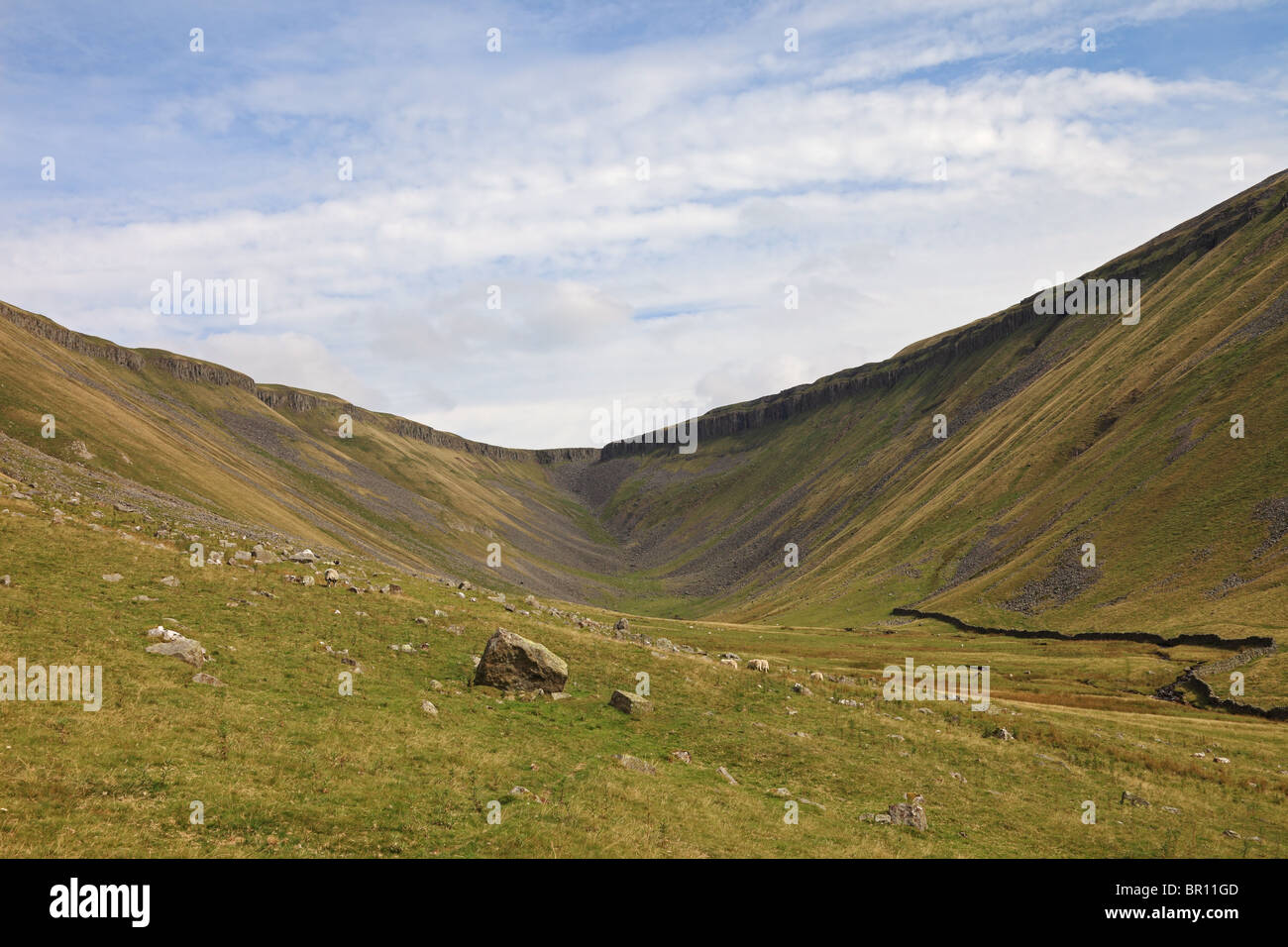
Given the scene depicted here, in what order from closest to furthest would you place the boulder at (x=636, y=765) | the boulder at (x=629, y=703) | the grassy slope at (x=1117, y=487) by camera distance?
→ the boulder at (x=636, y=765) < the boulder at (x=629, y=703) < the grassy slope at (x=1117, y=487)

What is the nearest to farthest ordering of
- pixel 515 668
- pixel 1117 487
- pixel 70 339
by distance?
pixel 515 668, pixel 1117 487, pixel 70 339

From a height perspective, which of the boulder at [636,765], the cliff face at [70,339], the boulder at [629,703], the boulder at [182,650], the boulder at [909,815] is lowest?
the boulder at [909,815]

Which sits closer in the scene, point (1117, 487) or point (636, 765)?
point (636, 765)

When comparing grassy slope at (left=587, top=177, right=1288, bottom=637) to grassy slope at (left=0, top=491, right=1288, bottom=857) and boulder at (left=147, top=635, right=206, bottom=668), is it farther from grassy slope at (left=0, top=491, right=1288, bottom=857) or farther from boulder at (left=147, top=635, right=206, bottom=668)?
boulder at (left=147, top=635, right=206, bottom=668)

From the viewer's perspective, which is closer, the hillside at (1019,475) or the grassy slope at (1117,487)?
the grassy slope at (1117,487)

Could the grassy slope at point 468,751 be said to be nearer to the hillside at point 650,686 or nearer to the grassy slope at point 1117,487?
the hillside at point 650,686

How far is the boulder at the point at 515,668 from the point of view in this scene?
32.7 m

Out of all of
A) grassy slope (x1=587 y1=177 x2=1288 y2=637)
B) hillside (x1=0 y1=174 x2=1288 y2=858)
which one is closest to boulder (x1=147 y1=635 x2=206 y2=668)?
hillside (x1=0 y1=174 x2=1288 y2=858)

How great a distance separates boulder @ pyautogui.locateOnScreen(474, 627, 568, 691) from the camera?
32.7 m

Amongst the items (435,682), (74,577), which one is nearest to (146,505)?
(74,577)

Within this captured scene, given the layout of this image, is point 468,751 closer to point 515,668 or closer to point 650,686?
point 515,668

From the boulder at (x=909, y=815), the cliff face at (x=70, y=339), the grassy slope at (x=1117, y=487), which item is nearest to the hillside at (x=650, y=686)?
the boulder at (x=909, y=815)

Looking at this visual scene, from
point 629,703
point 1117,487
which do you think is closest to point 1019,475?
point 1117,487

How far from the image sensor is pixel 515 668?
33.0m
